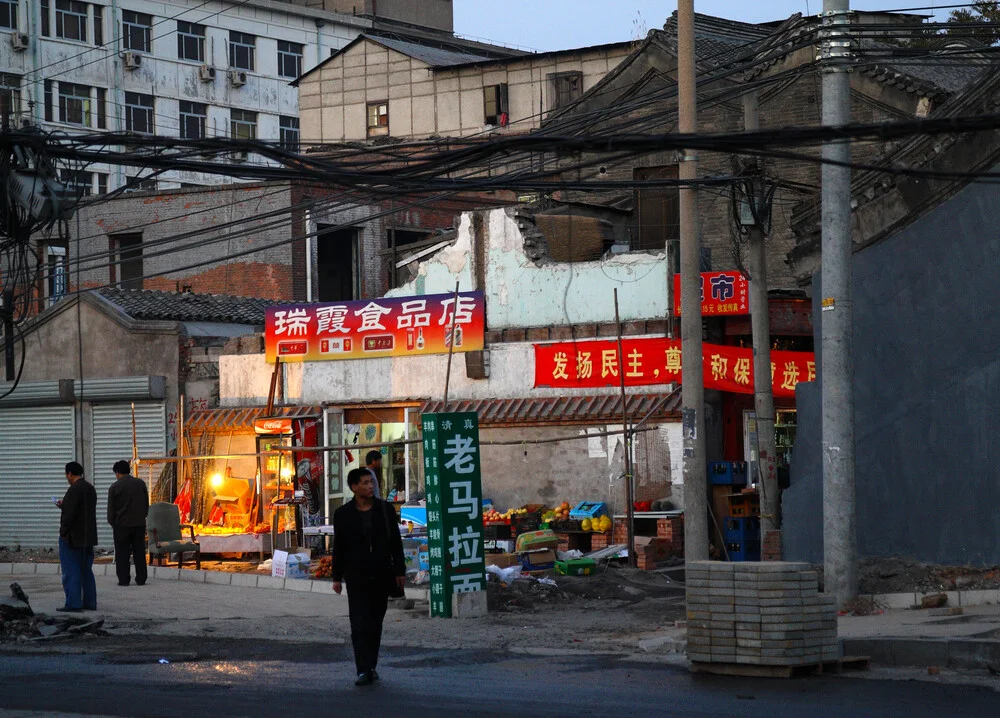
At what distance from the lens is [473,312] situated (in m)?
25.5

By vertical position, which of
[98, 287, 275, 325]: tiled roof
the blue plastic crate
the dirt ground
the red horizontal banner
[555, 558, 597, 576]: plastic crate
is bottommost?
[555, 558, 597, 576]: plastic crate

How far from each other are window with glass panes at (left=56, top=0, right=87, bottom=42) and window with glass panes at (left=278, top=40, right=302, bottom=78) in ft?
33.3

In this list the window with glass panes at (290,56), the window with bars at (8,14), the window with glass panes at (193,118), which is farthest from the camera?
the window with glass panes at (290,56)

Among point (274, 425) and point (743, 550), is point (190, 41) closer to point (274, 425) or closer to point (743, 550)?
point (274, 425)

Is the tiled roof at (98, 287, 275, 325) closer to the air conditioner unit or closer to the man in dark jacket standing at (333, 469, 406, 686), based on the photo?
the man in dark jacket standing at (333, 469, 406, 686)

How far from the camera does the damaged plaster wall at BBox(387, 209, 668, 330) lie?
2405 cm

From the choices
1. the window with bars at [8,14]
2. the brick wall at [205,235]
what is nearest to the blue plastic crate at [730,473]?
the brick wall at [205,235]

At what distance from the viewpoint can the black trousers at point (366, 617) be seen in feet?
35.3

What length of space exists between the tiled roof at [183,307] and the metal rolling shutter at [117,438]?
6.97 ft

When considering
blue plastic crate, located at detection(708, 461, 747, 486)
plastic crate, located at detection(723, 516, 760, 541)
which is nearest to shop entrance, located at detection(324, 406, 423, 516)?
blue plastic crate, located at detection(708, 461, 747, 486)

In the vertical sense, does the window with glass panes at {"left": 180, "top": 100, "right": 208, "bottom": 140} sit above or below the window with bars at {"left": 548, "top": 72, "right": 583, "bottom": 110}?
above

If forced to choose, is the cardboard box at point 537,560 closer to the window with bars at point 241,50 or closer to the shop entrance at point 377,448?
the shop entrance at point 377,448

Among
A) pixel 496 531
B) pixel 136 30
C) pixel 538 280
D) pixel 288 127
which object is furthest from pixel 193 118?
pixel 496 531

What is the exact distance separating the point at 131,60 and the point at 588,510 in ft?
146
